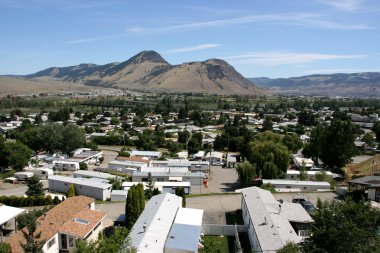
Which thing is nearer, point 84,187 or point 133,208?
point 133,208

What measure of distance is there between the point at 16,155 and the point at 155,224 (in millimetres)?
24730

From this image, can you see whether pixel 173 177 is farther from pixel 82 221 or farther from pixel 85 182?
pixel 82 221

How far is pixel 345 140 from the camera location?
126 ft

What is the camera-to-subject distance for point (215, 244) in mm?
19734

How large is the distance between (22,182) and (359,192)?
29323 millimetres

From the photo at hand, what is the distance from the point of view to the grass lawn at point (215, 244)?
1869 centimetres

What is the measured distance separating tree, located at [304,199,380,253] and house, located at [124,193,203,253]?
5.92m

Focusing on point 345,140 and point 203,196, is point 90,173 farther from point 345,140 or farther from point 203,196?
point 345,140

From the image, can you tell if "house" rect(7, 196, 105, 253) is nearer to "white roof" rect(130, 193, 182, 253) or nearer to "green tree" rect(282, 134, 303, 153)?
"white roof" rect(130, 193, 182, 253)

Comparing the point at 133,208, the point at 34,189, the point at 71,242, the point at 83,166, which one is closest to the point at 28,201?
the point at 34,189

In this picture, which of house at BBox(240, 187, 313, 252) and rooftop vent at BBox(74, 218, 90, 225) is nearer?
house at BBox(240, 187, 313, 252)

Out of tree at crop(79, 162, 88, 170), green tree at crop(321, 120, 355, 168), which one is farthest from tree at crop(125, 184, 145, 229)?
green tree at crop(321, 120, 355, 168)

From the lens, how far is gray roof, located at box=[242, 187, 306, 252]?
1670 centimetres

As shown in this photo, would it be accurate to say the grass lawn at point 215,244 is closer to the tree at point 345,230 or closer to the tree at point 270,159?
the tree at point 345,230
